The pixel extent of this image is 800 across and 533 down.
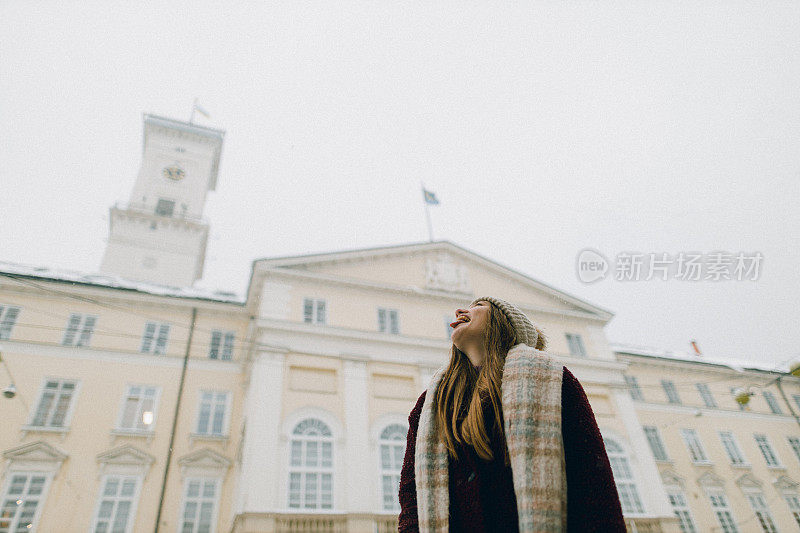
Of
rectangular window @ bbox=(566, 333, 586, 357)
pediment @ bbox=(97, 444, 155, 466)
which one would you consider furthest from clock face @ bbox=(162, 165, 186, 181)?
rectangular window @ bbox=(566, 333, 586, 357)

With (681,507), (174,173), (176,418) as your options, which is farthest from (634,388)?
(174,173)

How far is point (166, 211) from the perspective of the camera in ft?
139

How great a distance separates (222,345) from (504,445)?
2203 centimetres

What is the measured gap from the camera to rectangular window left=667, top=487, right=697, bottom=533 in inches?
965

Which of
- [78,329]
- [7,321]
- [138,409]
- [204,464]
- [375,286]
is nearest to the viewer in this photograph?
[204,464]

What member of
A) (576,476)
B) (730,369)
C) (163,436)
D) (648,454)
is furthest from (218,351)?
(730,369)

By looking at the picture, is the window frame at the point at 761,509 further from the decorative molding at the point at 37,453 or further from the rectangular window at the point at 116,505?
the decorative molding at the point at 37,453

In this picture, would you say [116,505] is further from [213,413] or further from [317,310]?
[317,310]

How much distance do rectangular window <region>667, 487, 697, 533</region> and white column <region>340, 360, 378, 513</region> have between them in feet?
57.4

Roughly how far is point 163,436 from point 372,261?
11.5 m

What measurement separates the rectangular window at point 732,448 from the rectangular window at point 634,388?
18.0 feet

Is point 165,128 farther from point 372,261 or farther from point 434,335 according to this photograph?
point 434,335

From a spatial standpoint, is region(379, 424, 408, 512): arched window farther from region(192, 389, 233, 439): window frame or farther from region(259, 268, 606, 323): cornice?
region(192, 389, 233, 439): window frame

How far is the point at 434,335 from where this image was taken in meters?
22.3
